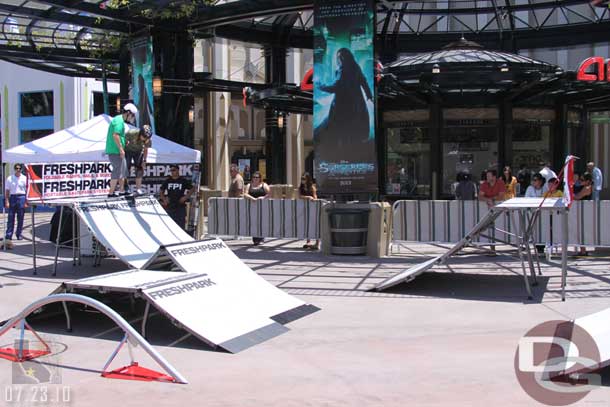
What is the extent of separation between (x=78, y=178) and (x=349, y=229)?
238 inches

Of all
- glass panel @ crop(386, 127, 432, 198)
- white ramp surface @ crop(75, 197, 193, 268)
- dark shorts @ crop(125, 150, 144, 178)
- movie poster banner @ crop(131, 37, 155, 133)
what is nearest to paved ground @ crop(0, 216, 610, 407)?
white ramp surface @ crop(75, 197, 193, 268)

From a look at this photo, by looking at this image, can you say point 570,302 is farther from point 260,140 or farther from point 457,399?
point 260,140

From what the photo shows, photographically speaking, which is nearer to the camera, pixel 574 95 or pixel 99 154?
pixel 99 154

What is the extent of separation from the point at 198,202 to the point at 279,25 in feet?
35.4

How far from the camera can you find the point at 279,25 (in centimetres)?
2611

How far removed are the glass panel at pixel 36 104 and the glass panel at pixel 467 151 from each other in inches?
827

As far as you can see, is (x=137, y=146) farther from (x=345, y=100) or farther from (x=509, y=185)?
(x=509, y=185)

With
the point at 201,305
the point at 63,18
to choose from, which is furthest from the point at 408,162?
the point at 201,305

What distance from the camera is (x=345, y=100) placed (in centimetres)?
1554

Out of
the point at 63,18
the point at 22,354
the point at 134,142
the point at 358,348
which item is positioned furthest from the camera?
the point at 63,18

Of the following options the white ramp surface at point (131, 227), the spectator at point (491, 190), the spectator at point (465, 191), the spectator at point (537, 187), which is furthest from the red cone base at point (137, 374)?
the spectator at point (465, 191)

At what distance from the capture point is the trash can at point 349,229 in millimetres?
15383

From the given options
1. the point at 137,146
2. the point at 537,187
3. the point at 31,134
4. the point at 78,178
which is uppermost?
the point at 31,134

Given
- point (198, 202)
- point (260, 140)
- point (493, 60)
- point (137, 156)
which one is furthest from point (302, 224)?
point (260, 140)
